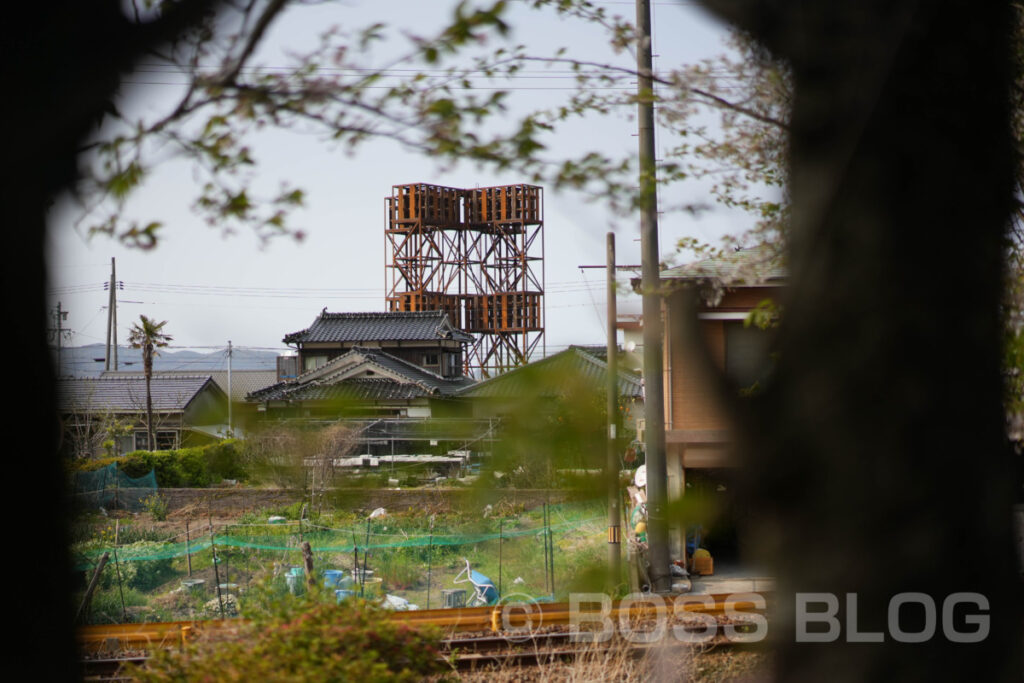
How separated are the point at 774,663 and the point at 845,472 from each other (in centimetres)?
19

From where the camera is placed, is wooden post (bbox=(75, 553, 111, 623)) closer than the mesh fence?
Yes

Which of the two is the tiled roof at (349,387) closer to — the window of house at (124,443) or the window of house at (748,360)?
the window of house at (748,360)

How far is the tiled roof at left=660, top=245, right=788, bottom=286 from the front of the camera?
70 centimetres

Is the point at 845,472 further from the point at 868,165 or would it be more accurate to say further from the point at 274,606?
the point at 274,606

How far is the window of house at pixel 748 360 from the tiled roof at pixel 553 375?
87 mm

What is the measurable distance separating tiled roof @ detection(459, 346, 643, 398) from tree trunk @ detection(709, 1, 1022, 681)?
117mm

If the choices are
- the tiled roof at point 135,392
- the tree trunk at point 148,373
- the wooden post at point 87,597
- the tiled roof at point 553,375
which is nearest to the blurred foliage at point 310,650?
the wooden post at point 87,597

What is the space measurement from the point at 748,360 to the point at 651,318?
0.09 metres

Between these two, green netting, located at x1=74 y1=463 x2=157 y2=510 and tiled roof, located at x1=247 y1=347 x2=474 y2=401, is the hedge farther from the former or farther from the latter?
tiled roof, located at x1=247 y1=347 x2=474 y2=401

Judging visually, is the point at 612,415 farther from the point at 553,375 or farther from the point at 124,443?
the point at 124,443

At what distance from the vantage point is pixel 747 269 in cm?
78

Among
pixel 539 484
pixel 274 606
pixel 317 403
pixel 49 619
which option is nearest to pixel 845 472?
pixel 539 484

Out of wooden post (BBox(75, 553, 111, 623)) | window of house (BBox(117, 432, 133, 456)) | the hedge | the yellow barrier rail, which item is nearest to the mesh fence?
the yellow barrier rail

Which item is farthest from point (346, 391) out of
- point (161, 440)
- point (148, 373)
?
point (161, 440)
